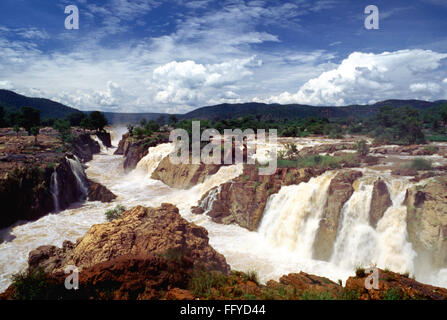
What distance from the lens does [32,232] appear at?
17.6 meters

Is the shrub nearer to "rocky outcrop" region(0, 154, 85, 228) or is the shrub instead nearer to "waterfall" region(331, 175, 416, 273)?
"waterfall" region(331, 175, 416, 273)

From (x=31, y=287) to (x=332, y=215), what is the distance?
546 inches

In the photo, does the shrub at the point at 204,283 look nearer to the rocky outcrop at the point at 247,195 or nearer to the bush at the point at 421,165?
the rocky outcrop at the point at 247,195

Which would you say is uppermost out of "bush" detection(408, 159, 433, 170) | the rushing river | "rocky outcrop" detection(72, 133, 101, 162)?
"rocky outcrop" detection(72, 133, 101, 162)

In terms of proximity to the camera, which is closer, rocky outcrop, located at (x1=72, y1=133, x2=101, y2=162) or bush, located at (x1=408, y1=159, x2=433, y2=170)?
bush, located at (x1=408, y1=159, x2=433, y2=170)

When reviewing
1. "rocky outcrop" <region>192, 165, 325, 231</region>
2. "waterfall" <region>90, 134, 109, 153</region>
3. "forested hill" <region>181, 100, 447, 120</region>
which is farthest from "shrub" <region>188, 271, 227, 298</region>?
"forested hill" <region>181, 100, 447, 120</region>

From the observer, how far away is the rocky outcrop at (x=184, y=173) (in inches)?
1064

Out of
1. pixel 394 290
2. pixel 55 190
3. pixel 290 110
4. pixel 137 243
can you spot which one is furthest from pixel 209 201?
pixel 290 110

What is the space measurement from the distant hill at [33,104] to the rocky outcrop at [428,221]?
432 ft

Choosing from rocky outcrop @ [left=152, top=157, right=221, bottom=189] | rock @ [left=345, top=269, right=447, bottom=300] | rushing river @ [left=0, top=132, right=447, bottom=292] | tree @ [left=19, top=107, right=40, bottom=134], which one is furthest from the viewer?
tree @ [left=19, top=107, right=40, bottom=134]

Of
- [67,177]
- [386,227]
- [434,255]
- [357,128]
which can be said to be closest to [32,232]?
[67,177]

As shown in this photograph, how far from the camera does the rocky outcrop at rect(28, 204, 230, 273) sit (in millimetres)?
9000

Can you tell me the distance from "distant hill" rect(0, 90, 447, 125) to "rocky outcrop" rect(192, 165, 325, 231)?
80.0 m
